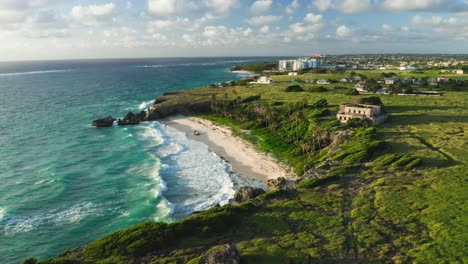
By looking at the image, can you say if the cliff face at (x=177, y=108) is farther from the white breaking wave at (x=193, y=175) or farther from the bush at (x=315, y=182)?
the bush at (x=315, y=182)

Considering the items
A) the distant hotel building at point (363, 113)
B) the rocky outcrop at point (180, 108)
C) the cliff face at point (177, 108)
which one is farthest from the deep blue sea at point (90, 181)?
the distant hotel building at point (363, 113)

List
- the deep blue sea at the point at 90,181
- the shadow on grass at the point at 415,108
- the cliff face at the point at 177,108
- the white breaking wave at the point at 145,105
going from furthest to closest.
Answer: the white breaking wave at the point at 145,105 < the cliff face at the point at 177,108 < the shadow on grass at the point at 415,108 < the deep blue sea at the point at 90,181

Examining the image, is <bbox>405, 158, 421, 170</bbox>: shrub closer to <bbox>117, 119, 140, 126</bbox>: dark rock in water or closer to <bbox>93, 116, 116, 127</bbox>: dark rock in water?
<bbox>117, 119, 140, 126</bbox>: dark rock in water

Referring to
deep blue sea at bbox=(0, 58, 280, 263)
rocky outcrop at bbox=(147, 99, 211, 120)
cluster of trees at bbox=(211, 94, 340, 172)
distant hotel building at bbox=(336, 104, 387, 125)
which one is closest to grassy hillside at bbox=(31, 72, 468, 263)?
cluster of trees at bbox=(211, 94, 340, 172)

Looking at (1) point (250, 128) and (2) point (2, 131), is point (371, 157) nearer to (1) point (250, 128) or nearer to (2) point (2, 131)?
(1) point (250, 128)

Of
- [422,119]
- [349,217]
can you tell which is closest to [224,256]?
[349,217]

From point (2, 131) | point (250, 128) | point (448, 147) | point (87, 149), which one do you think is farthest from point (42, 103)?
point (448, 147)
